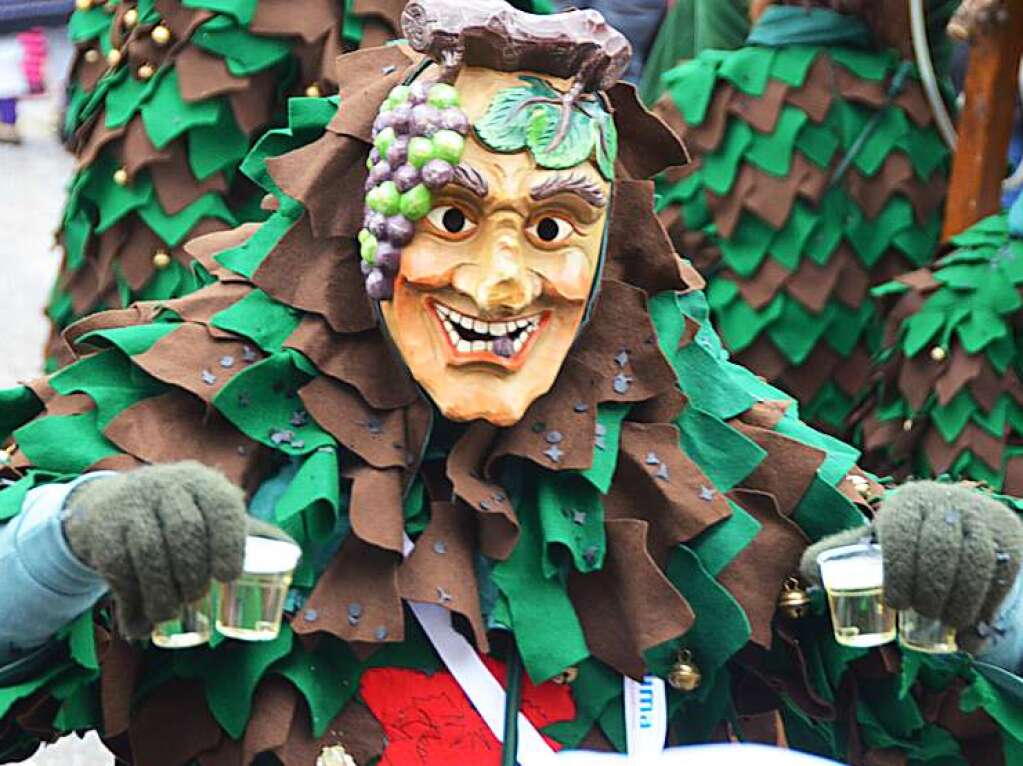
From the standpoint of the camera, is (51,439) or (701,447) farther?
(701,447)

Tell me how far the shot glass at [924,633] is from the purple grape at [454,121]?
0.71 meters

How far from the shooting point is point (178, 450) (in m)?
2.85

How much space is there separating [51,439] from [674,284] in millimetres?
760

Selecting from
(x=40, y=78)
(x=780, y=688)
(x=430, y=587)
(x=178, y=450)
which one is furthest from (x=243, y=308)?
(x=40, y=78)

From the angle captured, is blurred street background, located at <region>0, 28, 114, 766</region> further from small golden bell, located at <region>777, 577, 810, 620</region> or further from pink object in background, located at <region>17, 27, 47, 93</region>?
small golden bell, located at <region>777, 577, 810, 620</region>

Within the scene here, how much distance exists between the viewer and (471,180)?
2822 mm

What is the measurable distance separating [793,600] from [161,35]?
1534 millimetres

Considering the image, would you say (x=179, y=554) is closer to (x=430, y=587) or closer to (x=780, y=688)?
(x=430, y=587)

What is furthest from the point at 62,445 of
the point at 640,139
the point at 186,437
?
the point at 640,139

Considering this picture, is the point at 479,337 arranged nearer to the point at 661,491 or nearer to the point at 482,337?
the point at 482,337

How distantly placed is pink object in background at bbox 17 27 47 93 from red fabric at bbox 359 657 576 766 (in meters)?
5.57

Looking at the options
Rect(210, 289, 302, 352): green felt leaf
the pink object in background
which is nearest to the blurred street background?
the pink object in background

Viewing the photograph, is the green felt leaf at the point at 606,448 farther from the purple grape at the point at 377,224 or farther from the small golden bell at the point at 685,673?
the purple grape at the point at 377,224

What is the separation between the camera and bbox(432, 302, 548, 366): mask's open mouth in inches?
113
